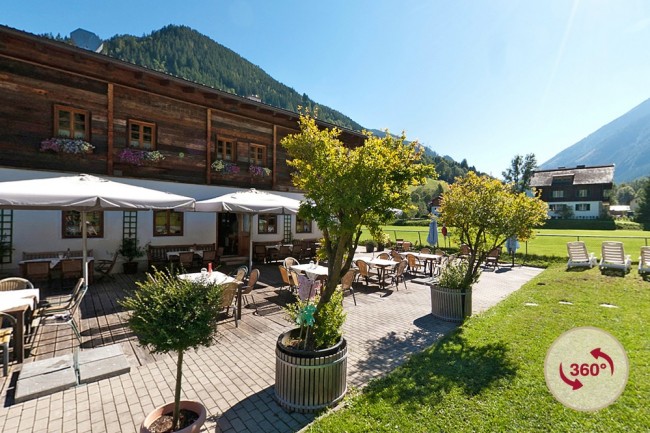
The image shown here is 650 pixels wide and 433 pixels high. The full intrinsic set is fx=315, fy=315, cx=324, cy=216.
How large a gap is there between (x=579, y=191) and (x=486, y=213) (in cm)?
7157

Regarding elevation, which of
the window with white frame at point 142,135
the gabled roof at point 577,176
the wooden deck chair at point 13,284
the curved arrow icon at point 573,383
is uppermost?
the gabled roof at point 577,176

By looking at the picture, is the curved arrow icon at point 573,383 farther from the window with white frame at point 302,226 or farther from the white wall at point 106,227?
the window with white frame at point 302,226

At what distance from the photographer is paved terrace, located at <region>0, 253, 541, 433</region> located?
3.54 meters

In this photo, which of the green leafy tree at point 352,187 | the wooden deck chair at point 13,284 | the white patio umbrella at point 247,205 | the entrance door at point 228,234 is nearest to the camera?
the green leafy tree at point 352,187

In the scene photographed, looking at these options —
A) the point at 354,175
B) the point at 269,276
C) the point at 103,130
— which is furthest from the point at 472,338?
the point at 103,130

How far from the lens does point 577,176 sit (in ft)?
210

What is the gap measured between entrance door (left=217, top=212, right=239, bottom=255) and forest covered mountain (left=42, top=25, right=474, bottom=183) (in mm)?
55477

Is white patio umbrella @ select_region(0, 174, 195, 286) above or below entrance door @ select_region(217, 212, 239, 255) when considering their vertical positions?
above

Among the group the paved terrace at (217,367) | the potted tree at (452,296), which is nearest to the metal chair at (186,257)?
the paved terrace at (217,367)

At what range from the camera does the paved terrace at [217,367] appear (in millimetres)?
3539

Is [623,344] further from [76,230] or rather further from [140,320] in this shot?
[76,230]

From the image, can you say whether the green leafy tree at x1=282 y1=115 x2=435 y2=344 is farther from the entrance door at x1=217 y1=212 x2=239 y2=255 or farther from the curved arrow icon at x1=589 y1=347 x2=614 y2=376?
the entrance door at x1=217 y1=212 x2=239 y2=255

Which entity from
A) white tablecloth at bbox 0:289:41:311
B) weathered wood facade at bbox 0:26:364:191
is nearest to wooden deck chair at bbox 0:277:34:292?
white tablecloth at bbox 0:289:41:311

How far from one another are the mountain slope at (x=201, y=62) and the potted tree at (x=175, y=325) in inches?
2629
